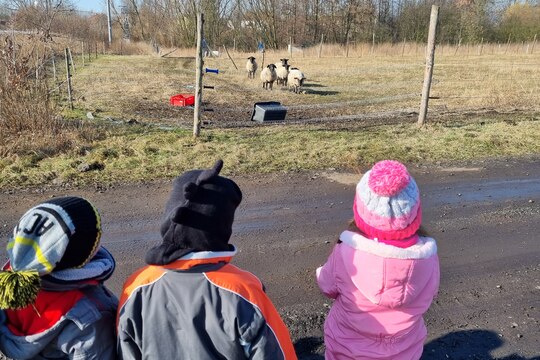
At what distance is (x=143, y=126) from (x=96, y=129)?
1.46m

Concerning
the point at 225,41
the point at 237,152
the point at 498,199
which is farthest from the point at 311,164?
the point at 225,41

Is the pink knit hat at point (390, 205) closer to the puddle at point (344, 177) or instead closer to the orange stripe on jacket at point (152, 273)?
the orange stripe on jacket at point (152, 273)

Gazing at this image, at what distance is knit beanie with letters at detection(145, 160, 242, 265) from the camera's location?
181 cm

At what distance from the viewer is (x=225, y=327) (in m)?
1.81

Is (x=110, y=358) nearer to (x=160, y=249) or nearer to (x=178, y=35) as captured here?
(x=160, y=249)

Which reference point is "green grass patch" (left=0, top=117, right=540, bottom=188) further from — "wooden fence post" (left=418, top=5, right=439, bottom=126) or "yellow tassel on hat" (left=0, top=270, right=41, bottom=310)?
"yellow tassel on hat" (left=0, top=270, right=41, bottom=310)

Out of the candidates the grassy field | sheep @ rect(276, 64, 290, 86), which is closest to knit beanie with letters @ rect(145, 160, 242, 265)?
the grassy field

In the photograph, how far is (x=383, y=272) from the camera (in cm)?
232

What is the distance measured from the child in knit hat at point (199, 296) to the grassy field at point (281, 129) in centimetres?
553

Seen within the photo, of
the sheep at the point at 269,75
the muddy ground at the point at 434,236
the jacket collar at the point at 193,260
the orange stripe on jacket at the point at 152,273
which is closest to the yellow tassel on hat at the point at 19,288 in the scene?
the orange stripe on jacket at the point at 152,273

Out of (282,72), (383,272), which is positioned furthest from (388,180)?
(282,72)

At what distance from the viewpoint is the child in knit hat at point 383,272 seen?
7.40ft

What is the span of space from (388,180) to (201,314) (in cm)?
102

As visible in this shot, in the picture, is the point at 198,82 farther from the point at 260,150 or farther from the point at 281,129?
the point at 281,129
